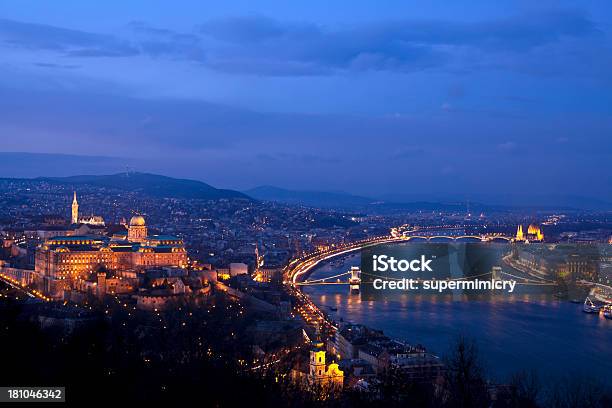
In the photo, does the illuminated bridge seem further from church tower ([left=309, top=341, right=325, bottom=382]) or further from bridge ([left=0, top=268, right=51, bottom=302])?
church tower ([left=309, top=341, right=325, bottom=382])

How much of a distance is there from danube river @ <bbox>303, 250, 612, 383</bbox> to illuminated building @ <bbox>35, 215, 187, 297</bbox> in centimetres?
353

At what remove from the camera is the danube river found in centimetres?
1218

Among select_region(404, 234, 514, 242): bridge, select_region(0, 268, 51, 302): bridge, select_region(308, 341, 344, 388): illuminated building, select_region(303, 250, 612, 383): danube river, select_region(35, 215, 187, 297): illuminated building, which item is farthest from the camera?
select_region(404, 234, 514, 242): bridge

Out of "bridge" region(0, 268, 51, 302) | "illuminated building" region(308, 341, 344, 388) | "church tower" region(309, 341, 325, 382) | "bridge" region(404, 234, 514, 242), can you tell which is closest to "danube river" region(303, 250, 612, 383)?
"illuminated building" region(308, 341, 344, 388)

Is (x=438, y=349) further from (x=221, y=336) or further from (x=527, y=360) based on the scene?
(x=221, y=336)

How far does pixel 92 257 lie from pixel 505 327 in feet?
30.4

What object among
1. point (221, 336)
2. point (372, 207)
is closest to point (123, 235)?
point (221, 336)

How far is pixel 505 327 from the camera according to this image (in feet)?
49.6

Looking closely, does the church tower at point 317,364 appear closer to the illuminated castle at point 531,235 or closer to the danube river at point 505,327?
the danube river at point 505,327

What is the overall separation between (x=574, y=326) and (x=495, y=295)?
4522mm

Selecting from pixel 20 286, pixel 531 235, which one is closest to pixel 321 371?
pixel 20 286

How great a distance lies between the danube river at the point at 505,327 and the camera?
12180 mm

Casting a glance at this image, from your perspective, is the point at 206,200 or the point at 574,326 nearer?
the point at 574,326

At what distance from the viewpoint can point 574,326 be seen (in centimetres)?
1586
